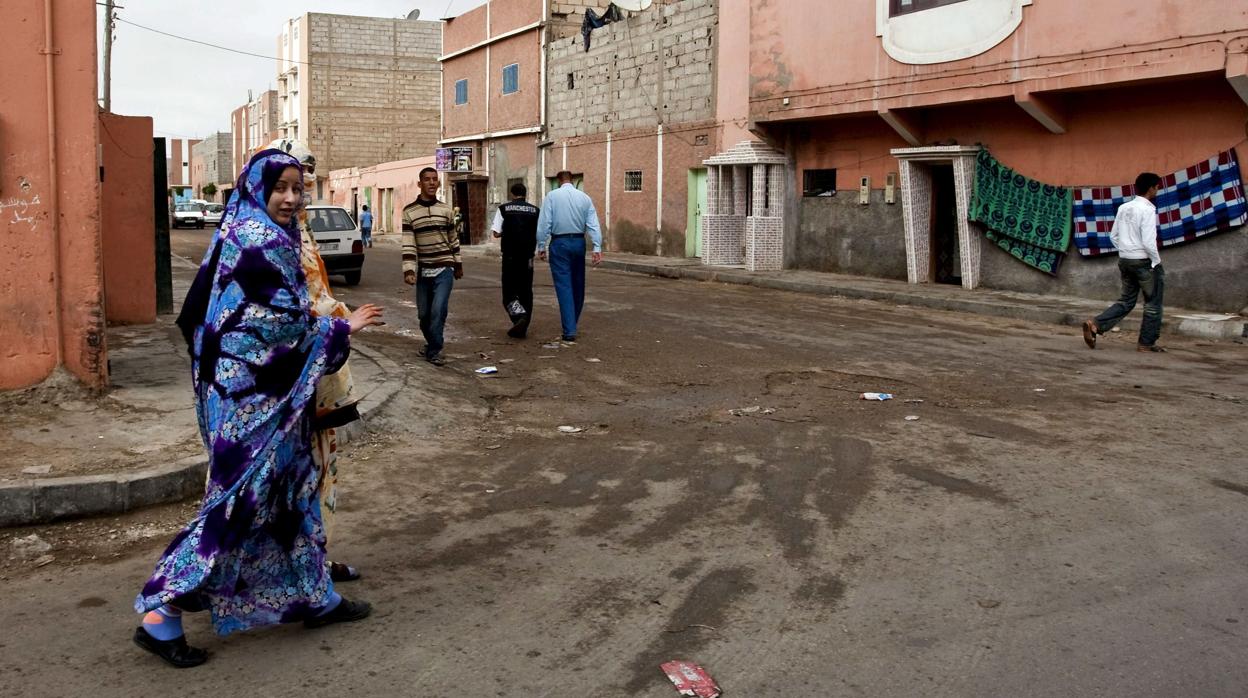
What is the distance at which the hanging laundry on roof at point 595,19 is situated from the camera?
30594mm

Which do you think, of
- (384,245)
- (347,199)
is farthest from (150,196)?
(347,199)

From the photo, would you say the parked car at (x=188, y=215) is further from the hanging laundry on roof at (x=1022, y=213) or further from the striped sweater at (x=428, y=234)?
the striped sweater at (x=428, y=234)

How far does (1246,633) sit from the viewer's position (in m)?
3.66

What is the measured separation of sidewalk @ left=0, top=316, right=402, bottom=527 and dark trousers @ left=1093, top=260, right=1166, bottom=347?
288 inches

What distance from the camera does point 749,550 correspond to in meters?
4.62

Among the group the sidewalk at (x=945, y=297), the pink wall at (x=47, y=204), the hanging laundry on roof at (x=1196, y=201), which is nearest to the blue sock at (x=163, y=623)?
the pink wall at (x=47, y=204)

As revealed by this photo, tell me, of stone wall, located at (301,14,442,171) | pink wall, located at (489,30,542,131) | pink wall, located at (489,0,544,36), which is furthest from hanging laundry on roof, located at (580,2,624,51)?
stone wall, located at (301,14,442,171)

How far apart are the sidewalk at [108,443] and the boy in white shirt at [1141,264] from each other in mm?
7305

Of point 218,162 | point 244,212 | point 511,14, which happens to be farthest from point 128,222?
point 218,162

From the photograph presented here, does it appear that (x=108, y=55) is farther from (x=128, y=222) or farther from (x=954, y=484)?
(x=954, y=484)

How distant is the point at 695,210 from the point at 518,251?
15592mm

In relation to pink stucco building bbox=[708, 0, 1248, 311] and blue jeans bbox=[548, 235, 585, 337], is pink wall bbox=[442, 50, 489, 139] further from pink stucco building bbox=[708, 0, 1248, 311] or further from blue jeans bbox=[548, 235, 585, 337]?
blue jeans bbox=[548, 235, 585, 337]

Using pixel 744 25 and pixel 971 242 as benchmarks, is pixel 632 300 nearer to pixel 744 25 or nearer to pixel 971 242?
pixel 971 242

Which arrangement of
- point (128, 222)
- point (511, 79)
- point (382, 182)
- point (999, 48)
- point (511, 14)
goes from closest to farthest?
point (128, 222) → point (999, 48) → point (511, 14) → point (511, 79) → point (382, 182)
